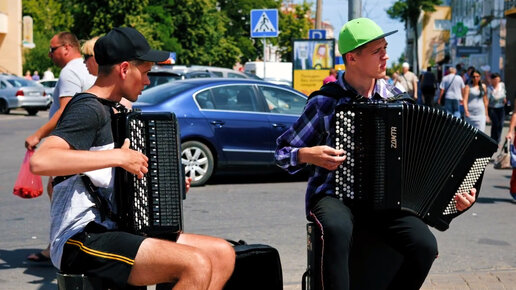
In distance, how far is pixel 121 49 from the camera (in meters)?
3.97

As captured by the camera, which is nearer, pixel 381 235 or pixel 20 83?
pixel 381 235

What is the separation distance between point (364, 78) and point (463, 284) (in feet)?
7.54

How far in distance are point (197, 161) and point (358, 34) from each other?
24.4 feet

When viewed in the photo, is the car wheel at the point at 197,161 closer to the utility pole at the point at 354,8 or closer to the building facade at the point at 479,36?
the utility pole at the point at 354,8

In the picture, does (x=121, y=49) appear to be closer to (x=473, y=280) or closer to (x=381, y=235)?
(x=381, y=235)

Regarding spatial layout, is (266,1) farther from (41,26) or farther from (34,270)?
(34,270)

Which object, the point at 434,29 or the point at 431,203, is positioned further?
the point at 434,29

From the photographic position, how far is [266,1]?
74.1 meters

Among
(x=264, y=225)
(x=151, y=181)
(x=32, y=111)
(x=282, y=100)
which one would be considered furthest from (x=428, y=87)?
(x=151, y=181)

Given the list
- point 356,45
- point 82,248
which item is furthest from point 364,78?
point 82,248

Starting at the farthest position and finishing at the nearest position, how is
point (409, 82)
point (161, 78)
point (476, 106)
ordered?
point (409, 82) → point (161, 78) → point (476, 106)

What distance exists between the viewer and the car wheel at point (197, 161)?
11.8m

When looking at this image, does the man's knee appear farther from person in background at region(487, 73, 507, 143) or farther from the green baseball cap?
person in background at region(487, 73, 507, 143)

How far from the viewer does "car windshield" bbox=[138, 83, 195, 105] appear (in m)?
12.0
